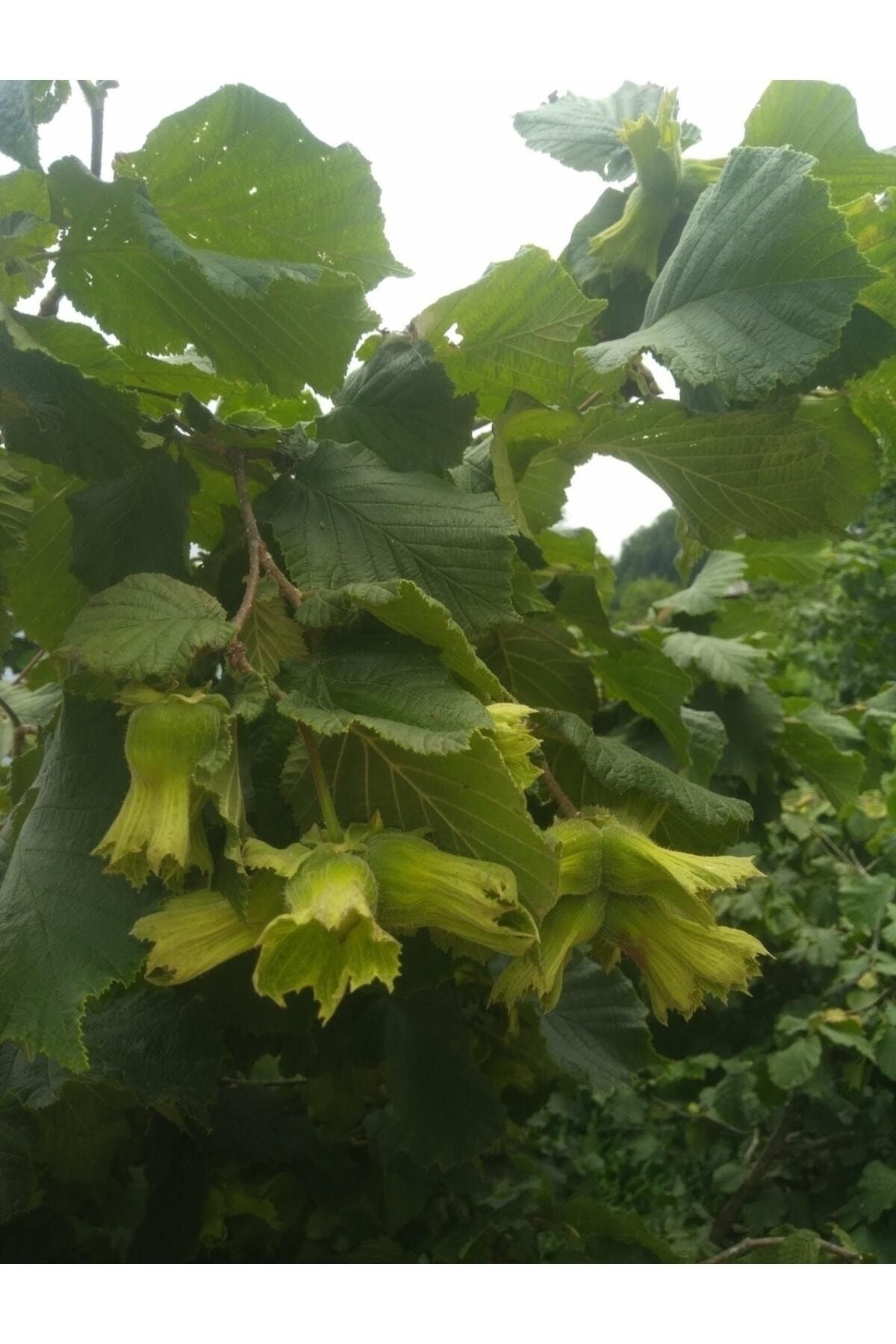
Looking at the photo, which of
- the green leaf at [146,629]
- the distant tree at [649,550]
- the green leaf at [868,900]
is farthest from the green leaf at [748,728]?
the distant tree at [649,550]

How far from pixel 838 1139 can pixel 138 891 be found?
129 centimetres

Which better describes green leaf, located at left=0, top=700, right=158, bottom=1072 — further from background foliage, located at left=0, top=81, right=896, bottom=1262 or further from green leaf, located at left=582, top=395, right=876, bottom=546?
green leaf, located at left=582, top=395, right=876, bottom=546

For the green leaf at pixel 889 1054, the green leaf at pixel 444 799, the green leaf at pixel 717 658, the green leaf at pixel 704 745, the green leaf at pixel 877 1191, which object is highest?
the green leaf at pixel 444 799

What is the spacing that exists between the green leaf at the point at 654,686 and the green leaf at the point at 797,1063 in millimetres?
625

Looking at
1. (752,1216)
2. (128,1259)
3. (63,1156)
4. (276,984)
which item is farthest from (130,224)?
(752,1216)

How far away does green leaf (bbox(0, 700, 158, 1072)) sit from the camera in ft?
1.56

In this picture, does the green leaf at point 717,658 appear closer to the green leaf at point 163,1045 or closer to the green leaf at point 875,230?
the green leaf at point 875,230

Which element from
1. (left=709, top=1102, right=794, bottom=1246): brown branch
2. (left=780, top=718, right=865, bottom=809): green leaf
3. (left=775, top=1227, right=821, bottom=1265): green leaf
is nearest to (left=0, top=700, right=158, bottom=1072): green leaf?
(left=775, top=1227, right=821, bottom=1265): green leaf

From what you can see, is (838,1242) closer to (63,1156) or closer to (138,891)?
(63,1156)

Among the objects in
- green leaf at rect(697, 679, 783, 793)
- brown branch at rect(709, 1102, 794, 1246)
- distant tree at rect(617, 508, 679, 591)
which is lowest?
brown branch at rect(709, 1102, 794, 1246)

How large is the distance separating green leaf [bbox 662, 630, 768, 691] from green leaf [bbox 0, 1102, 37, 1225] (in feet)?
2.28

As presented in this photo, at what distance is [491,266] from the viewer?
2.48 ft

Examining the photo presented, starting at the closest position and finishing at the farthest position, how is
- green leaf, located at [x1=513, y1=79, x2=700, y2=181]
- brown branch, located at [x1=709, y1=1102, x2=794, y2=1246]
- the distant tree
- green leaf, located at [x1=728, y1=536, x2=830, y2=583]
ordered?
green leaf, located at [x1=513, y1=79, x2=700, y2=181]
green leaf, located at [x1=728, y1=536, x2=830, y2=583]
brown branch, located at [x1=709, y1=1102, x2=794, y2=1246]
the distant tree

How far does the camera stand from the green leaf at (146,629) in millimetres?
452
